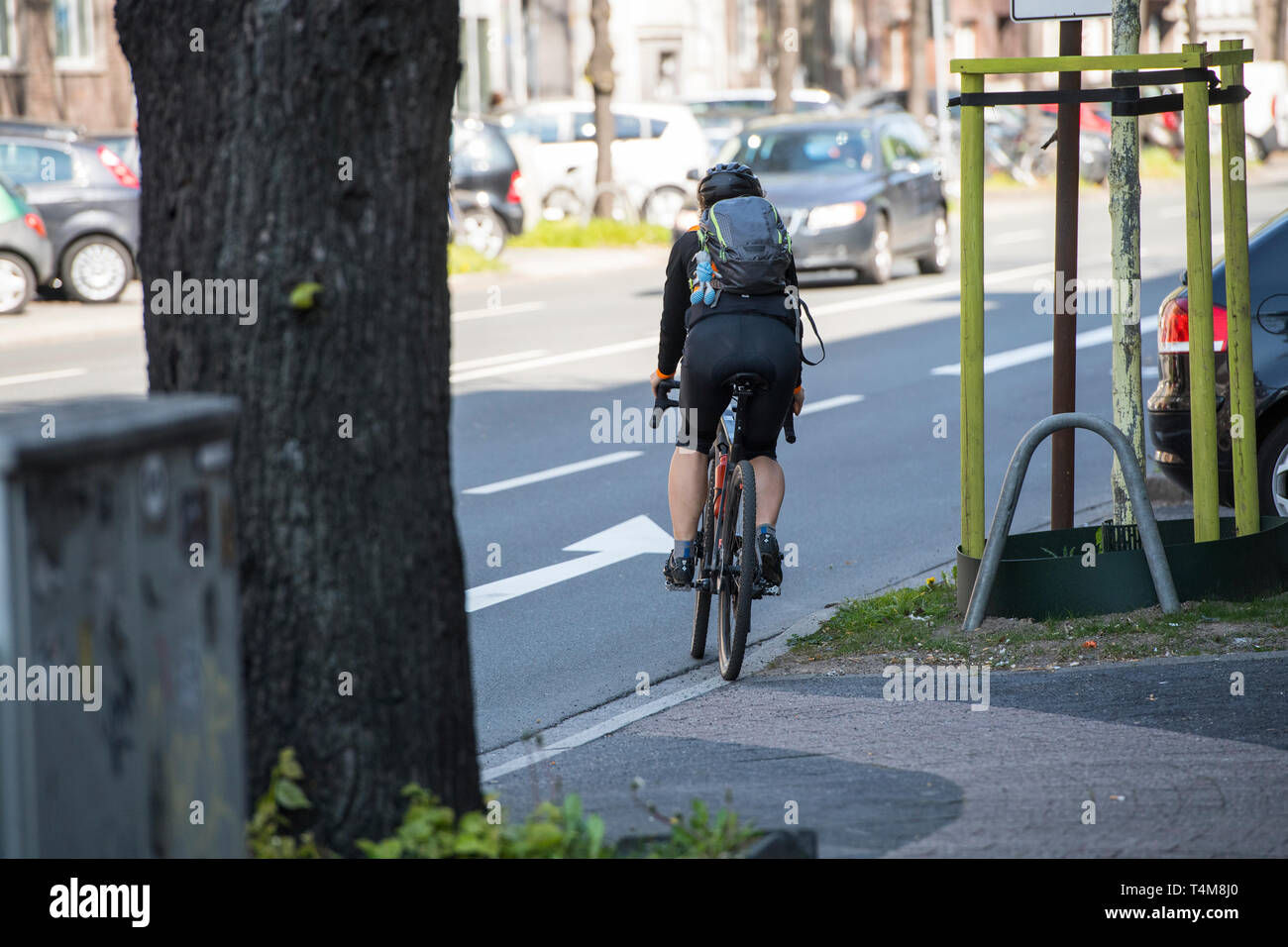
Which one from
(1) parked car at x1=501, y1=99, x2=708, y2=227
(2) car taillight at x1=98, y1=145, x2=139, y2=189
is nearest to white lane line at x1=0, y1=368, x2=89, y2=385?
(2) car taillight at x1=98, y1=145, x2=139, y2=189

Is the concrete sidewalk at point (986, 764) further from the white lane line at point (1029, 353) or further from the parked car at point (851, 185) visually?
the parked car at point (851, 185)

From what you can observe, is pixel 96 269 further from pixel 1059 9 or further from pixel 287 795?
pixel 287 795

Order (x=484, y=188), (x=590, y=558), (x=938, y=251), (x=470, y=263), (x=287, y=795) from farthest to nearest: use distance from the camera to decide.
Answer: (x=484, y=188), (x=470, y=263), (x=938, y=251), (x=590, y=558), (x=287, y=795)

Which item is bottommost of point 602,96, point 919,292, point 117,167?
point 919,292

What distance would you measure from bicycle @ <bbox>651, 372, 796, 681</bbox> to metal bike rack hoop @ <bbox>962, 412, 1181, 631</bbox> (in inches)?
29.8

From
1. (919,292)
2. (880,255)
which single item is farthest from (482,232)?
(919,292)

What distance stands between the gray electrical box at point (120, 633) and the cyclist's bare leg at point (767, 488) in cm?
346

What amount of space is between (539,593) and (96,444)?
536cm

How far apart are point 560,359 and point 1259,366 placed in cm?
841

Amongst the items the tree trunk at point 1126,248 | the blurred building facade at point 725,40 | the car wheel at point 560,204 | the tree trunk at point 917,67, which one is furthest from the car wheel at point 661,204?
the tree trunk at point 1126,248

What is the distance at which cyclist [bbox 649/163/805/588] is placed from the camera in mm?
6297

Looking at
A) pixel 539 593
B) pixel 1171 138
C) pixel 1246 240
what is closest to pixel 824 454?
pixel 539 593

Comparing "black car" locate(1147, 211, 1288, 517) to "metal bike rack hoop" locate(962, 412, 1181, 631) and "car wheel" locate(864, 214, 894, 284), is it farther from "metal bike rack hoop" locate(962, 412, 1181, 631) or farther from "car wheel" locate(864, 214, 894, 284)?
"car wheel" locate(864, 214, 894, 284)

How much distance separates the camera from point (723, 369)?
6301 mm
